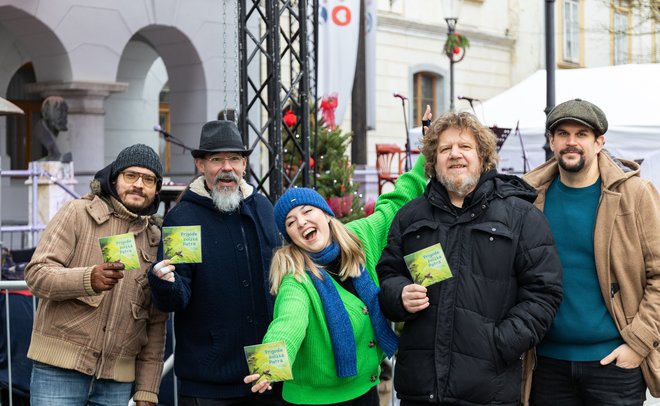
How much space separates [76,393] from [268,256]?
98 cm

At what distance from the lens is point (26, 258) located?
10977 mm

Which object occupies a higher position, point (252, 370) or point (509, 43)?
point (509, 43)

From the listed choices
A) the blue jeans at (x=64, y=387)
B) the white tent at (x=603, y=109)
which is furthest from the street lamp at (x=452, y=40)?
the blue jeans at (x=64, y=387)

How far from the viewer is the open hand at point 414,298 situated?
3707 millimetres

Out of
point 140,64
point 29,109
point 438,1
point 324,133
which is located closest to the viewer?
point 324,133

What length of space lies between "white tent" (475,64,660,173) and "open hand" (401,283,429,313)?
933 centimetres

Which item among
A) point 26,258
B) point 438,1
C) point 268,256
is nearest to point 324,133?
point 26,258

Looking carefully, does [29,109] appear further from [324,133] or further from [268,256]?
[268,256]

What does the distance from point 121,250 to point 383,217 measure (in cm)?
117

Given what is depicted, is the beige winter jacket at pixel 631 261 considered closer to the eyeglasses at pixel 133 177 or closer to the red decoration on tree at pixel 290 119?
the eyeglasses at pixel 133 177

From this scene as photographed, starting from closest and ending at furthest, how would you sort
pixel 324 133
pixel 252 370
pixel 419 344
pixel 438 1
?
pixel 252 370 → pixel 419 344 → pixel 324 133 → pixel 438 1

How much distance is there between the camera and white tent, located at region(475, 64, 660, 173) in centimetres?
1270

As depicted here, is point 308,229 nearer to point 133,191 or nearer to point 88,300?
point 133,191

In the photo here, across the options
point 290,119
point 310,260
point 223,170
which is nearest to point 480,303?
point 310,260
